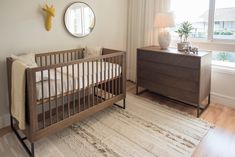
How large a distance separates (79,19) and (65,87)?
1386mm

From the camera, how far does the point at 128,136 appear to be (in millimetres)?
2441

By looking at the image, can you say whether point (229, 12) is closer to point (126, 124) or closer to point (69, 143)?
point (126, 124)

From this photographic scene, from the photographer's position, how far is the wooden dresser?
2.87 meters

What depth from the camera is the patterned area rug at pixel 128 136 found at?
2.16m

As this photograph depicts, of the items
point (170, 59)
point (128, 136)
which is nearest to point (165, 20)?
point (170, 59)

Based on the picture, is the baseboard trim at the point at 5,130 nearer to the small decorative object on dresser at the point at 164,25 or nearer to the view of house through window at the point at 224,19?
the small decorative object on dresser at the point at 164,25

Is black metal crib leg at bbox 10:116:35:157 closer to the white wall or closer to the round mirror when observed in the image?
the round mirror

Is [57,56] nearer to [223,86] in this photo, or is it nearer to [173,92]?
[173,92]

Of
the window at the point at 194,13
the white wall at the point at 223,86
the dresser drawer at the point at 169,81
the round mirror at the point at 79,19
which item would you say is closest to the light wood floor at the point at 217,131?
the white wall at the point at 223,86

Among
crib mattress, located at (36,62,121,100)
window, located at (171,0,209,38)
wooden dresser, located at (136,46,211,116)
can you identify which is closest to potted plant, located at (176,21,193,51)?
wooden dresser, located at (136,46,211,116)

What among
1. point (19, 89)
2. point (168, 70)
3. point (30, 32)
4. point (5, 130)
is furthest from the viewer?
point (168, 70)

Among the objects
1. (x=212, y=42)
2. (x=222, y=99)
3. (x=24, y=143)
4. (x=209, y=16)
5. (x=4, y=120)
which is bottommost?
(x=24, y=143)

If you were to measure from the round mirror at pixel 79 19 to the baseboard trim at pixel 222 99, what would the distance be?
234cm

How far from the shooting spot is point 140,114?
3012mm
